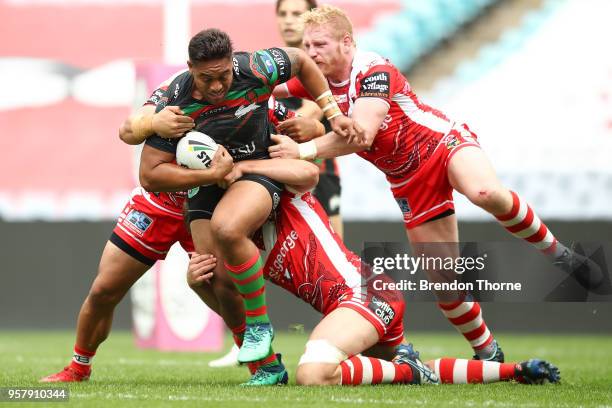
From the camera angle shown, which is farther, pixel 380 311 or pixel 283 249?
pixel 283 249

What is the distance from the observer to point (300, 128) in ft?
20.5

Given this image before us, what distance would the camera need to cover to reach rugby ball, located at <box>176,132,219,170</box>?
550 centimetres

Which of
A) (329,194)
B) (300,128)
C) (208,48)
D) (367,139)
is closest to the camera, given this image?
(208,48)

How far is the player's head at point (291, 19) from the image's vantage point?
806cm

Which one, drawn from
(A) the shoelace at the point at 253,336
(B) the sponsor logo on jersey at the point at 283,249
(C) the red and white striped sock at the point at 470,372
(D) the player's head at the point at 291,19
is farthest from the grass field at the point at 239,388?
(D) the player's head at the point at 291,19

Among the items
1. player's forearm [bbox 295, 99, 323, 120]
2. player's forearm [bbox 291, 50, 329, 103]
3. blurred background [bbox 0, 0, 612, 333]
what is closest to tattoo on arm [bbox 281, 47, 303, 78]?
player's forearm [bbox 291, 50, 329, 103]

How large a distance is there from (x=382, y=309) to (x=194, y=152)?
1249 millimetres

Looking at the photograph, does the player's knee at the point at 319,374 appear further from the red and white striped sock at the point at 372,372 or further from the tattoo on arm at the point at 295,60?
the tattoo on arm at the point at 295,60

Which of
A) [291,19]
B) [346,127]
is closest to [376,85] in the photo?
[346,127]

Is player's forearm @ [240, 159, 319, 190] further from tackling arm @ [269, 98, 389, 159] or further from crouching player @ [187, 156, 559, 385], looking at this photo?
tackling arm @ [269, 98, 389, 159]

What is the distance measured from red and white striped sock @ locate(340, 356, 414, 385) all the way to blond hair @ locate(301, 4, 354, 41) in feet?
6.32

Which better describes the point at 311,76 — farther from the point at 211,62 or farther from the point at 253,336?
the point at 253,336

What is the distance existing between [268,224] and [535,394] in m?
1.67

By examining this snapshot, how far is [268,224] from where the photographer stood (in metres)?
6.00
